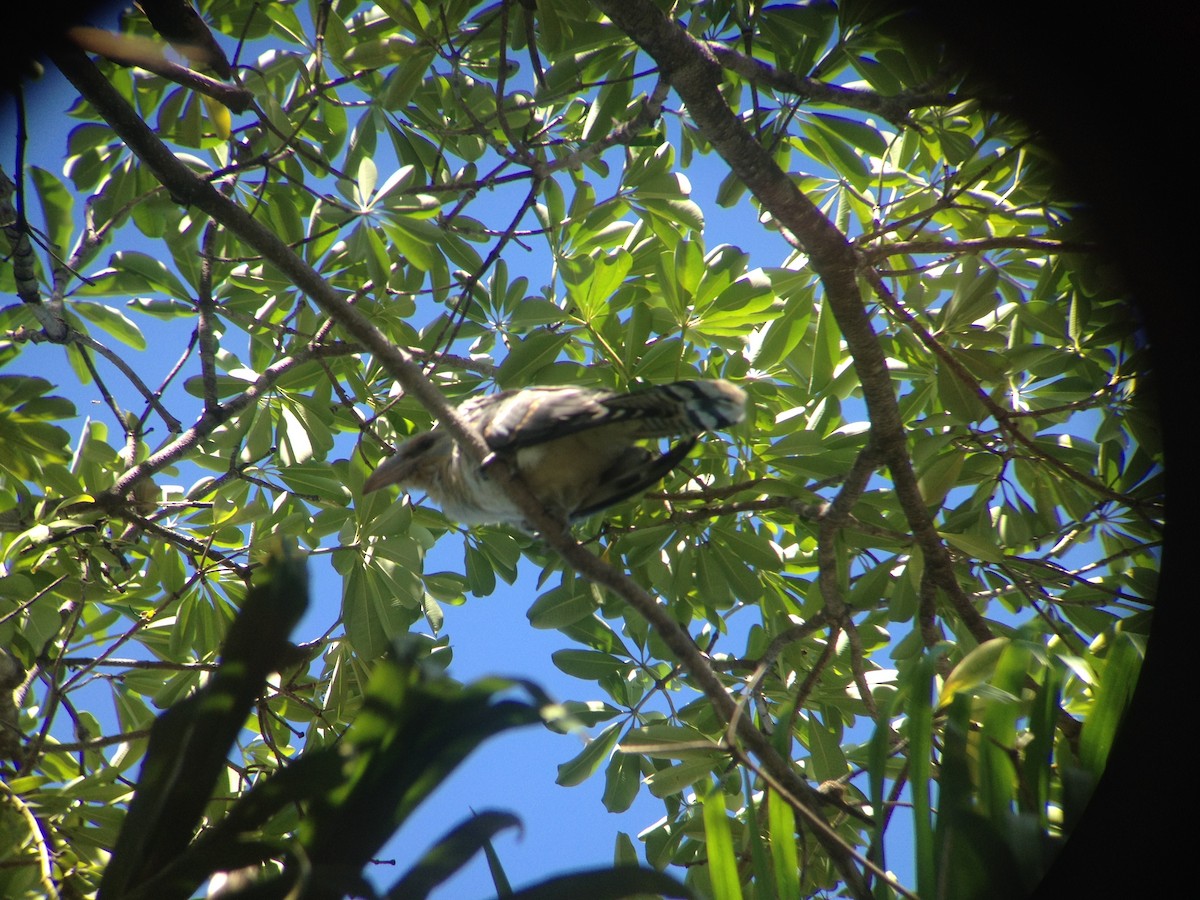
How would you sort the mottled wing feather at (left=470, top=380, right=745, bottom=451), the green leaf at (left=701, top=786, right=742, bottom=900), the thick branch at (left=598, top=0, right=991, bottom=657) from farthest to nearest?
1. the mottled wing feather at (left=470, top=380, right=745, bottom=451)
2. the thick branch at (left=598, top=0, right=991, bottom=657)
3. the green leaf at (left=701, top=786, right=742, bottom=900)

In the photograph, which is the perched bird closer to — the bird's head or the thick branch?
the bird's head

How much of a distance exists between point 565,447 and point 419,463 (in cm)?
52

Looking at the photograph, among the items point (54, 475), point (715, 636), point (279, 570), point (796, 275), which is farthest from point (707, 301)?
point (54, 475)

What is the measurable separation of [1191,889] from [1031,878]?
18 centimetres

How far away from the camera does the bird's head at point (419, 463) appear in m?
2.54

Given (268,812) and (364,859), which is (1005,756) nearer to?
(364,859)

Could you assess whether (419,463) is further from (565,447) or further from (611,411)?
(611,411)

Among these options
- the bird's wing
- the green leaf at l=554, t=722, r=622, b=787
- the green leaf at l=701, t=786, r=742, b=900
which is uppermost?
the bird's wing

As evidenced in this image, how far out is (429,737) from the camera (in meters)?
1.09

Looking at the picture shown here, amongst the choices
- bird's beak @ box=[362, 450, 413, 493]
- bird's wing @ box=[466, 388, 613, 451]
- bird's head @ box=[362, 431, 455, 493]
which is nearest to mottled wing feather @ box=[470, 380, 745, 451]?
bird's wing @ box=[466, 388, 613, 451]

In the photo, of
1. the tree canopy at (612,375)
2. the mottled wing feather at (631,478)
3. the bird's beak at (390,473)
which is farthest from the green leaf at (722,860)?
the bird's beak at (390,473)

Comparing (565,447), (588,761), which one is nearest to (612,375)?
(565,447)

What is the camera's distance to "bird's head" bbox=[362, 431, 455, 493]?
254 cm

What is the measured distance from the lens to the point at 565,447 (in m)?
2.56
